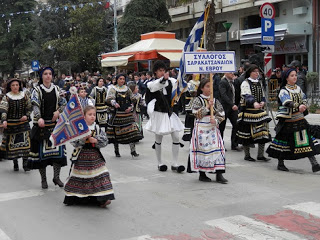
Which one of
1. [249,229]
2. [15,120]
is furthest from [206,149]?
[15,120]

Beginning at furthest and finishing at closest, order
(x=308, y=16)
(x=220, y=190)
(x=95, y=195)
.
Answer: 1. (x=308, y=16)
2. (x=220, y=190)
3. (x=95, y=195)

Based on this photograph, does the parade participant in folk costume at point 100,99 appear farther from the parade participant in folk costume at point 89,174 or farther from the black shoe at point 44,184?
the parade participant in folk costume at point 89,174

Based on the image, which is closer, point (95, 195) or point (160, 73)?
point (95, 195)

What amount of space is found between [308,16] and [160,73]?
18785 mm

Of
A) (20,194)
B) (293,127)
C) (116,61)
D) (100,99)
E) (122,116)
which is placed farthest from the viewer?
(116,61)

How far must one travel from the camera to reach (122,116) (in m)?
11.2

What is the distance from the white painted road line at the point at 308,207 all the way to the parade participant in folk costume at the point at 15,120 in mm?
5165

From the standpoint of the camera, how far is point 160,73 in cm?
893

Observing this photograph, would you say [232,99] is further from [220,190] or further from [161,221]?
[161,221]

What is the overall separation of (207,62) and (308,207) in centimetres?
285

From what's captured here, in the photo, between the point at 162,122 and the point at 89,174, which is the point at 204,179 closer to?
the point at 162,122

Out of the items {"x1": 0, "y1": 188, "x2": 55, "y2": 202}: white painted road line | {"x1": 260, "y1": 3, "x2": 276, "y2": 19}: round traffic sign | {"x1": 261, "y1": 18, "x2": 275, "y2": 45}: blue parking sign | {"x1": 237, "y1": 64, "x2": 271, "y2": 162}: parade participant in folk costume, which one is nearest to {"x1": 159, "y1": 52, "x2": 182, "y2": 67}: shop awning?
{"x1": 260, "y1": 3, "x2": 276, "y2": 19}: round traffic sign

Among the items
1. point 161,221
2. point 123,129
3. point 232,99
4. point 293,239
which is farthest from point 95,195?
point 232,99

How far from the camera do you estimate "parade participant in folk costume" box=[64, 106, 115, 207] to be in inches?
264
